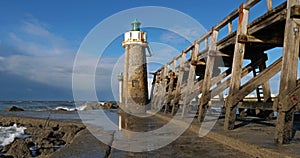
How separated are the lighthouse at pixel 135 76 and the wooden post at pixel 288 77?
616 inches

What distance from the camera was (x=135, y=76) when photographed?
20.2 meters

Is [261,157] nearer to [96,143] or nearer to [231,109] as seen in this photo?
[231,109]

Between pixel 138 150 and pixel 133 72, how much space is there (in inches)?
607

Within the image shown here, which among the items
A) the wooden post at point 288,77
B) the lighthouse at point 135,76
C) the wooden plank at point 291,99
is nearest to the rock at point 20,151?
the wooden post at point 288,77

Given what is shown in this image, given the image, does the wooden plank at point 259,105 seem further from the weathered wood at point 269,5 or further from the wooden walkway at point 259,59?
the weathered wood at point 269,5

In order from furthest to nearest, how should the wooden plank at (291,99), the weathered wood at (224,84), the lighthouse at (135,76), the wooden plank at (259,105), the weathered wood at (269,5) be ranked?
the lighthouse at (135,76) → the weathered wood at (224,84) → the weathered wood at (269,5) → the wooden plank at (259,105) → the wooden plank at (291,99)

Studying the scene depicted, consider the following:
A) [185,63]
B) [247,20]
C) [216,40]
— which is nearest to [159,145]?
[247,20]

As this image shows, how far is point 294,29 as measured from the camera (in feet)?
14.9

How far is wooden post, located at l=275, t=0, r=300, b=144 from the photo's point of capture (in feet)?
14.6

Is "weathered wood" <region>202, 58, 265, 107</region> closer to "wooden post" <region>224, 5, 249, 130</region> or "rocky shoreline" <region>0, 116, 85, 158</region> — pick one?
"wooden post" <region>224, 5, 249, 130</region>

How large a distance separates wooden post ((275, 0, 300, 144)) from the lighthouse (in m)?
15.6

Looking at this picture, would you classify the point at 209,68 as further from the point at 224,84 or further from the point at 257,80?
the point at 257,80

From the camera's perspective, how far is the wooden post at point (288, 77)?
4.44 m

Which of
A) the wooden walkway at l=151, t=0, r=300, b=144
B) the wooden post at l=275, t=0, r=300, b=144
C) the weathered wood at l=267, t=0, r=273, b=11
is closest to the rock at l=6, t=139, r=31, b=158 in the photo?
the wooden walkway at l=151, t=0, r=300, b=144
